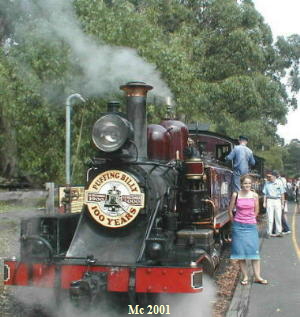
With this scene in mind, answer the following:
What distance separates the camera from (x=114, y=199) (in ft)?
17.6

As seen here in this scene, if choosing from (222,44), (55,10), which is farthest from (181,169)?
(222,44)

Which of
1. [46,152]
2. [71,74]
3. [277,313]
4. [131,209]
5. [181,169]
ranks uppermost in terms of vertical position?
[71,74]

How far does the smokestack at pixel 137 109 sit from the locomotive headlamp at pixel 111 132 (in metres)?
0.35

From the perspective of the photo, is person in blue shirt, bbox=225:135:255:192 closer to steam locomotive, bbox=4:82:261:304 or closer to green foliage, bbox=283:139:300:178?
steam locomotive, bbox=4:82:261:304

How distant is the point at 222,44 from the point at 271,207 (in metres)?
12.9

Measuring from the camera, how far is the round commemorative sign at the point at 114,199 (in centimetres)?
535

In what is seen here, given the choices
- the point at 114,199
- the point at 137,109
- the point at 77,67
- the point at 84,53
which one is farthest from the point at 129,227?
the point at 77,67

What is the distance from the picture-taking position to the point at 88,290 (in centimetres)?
470

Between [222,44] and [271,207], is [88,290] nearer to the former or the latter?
[271,207]

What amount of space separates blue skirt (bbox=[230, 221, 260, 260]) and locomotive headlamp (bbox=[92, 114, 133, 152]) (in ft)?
7.40

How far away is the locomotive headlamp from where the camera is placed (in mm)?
5395

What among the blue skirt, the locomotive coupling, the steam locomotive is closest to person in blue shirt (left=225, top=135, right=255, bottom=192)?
the blue skirt

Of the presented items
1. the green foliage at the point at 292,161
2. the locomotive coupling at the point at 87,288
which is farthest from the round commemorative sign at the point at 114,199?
the green foliage at the point at 292,161

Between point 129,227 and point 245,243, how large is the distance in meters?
2.10
